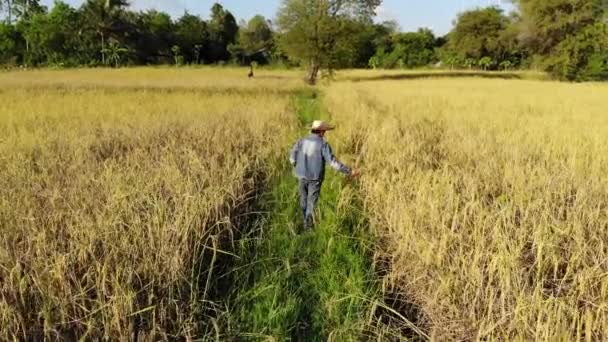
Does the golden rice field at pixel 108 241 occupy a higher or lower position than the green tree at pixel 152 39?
lower

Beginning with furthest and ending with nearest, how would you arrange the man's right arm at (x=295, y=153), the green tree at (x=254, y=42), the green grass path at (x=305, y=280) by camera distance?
the green tree at (x=254, y=42)
the man's right arm at (x=295, y=153)
the green grass path at (x=305, y=280)

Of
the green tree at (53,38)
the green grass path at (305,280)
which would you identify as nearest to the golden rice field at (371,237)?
the green grass path at (305,280)

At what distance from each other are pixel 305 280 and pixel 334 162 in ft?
6.13

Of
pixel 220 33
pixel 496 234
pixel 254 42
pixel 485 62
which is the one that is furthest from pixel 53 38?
pixel 496 234

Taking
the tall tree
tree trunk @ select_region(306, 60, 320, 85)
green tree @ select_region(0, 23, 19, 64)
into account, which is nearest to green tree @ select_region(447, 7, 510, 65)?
the tall tree

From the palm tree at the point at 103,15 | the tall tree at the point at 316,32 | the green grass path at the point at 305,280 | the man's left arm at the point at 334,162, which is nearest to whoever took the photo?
the green grass path at the point at 305,280

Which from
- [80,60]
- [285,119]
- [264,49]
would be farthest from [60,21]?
[285,119]

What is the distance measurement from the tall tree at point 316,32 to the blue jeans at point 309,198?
36.8 meters

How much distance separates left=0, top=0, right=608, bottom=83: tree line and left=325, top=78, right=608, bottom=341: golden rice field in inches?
1395

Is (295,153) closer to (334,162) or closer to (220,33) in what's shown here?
(334,162)

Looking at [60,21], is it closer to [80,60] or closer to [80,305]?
[80,60]

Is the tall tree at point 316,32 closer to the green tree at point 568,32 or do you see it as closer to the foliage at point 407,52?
the green tree at point 568,32

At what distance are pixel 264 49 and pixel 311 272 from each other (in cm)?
8198

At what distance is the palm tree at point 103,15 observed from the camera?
64.5 meters
